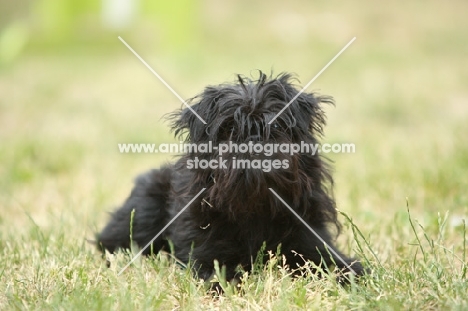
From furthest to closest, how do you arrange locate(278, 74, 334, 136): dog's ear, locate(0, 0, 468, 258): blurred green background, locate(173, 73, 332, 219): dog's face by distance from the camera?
locate(0, 0, 468, 258): blurred green background, locate(278, 74, 334, 136): dog's ear, locate(173, 73, 332, 219): dog's face

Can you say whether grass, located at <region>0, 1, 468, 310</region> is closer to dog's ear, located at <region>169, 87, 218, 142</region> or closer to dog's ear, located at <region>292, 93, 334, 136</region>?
dog's ear, located at <region>292, 93, 334, 136</region>

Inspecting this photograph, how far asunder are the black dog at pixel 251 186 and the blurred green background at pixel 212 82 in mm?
1190

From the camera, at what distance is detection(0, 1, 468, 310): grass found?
3.48m

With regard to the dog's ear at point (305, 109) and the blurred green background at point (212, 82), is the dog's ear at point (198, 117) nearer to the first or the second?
the dog's ear at point (305, 109)

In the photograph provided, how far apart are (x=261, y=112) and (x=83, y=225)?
242 centimetres

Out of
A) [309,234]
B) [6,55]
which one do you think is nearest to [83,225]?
[309,234]

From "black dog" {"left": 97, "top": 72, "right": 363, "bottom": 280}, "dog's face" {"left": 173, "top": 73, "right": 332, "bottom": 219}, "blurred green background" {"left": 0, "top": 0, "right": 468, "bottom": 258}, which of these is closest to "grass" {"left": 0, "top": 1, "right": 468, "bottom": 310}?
"blurred green background" {"left": 0, "top": 0, "right": 468, "bottom": 258}

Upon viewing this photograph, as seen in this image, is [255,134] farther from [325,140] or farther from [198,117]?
[325,140]

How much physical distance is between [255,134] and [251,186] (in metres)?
0.29

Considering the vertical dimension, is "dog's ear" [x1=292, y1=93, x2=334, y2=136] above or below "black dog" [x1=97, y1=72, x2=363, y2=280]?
above

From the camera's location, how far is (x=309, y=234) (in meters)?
3.87

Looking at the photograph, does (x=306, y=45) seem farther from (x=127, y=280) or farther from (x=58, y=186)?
(x=127, y=280)

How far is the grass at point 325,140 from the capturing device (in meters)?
3.48

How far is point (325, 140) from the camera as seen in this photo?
26.5 feet
